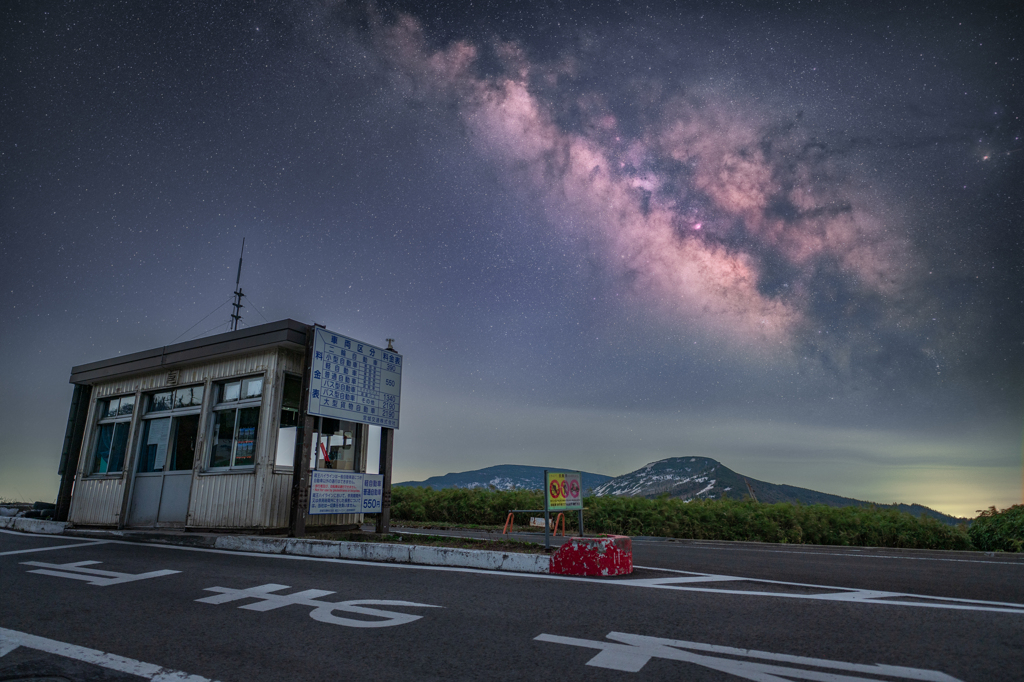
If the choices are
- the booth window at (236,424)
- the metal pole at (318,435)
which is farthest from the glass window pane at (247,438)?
the metal pole at (318,435)

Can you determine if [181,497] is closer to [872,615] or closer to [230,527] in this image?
[230,527]

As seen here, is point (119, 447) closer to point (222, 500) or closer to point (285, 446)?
point (222, 500)

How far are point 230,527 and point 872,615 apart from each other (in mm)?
11321

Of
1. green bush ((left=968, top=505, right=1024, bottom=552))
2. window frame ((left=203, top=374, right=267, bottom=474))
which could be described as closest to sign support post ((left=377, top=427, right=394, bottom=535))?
window frame ((left=203, top=374, right=267, bottom=474))

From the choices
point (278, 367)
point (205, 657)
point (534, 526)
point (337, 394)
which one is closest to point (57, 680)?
point (205, 657)

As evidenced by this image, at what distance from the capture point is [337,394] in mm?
11609

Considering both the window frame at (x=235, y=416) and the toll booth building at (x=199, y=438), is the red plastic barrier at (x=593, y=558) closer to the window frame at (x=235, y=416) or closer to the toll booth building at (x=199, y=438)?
the toll booth building at (x=199, y=438)

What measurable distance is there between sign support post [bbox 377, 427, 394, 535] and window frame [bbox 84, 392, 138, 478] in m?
6.92

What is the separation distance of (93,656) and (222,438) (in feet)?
32.2

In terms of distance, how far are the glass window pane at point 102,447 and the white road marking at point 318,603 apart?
12084 millimetres

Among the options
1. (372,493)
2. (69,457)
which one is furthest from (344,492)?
(69,457)

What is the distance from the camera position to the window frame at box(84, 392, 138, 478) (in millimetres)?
14820

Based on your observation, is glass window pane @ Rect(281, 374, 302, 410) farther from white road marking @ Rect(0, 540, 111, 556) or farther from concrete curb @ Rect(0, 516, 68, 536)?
concrete curb @ Rect(0, 516, 68, 536)

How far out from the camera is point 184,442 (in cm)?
1395
